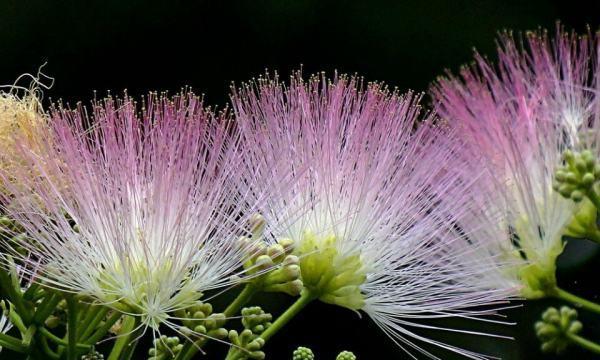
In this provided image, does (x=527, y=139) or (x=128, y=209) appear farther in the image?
(x=527, y=139)

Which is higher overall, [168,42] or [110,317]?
[168,42]

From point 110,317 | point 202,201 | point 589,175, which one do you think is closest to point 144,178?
point 202,201

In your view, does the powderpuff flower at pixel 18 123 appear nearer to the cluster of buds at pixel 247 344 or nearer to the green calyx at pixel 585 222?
the cluster of buds at pixel 247 344

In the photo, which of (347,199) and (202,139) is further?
(347,199)

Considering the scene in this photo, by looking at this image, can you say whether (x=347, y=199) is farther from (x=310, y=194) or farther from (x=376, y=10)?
(x=376, y=10)

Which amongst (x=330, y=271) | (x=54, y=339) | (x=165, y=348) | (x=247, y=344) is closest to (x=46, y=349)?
(x=54, y=339)

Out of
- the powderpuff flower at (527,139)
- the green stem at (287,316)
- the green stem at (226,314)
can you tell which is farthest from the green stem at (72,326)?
the powderpuff flower at (527,139)

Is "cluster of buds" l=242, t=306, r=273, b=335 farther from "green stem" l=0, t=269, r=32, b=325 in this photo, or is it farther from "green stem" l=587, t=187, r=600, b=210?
"green stem" l=587, t=187, r=600, b=210

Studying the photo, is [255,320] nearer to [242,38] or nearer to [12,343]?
[12,343]
